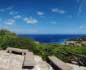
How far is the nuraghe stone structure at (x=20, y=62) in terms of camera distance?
9.26 metres

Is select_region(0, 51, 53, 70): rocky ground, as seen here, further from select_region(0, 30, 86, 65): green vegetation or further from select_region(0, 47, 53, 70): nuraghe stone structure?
select_region(0, 30, 86, 65): green vegetation

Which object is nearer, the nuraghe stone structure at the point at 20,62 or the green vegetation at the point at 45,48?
the nuraghe stone structure at the point at 20,62

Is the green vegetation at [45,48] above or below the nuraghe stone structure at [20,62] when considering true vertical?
above

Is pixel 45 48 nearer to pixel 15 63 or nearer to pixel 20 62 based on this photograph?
pixel 20 62

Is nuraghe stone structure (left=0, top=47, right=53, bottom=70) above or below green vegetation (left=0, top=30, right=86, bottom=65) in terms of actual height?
below

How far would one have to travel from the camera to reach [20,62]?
10.4 metres

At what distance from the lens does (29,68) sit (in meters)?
9.21

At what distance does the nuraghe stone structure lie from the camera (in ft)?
30.4

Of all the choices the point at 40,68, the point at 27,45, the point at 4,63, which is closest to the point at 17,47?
the point at 27,45

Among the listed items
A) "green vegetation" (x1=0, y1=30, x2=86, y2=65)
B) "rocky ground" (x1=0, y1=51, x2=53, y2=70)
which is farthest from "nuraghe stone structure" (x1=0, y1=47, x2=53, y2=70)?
"green vegetation" (x1=0, y1=30, x2=86, y2=65)

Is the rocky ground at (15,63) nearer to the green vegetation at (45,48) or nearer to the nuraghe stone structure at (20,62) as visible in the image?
the nuraghe stone structure at (20,62)

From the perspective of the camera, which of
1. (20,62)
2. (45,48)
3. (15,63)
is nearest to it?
(15,63)

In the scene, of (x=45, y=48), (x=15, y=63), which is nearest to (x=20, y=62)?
(x=15, y=63)

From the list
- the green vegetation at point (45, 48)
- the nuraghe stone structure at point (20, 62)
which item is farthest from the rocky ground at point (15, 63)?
the green vegetation at point (45, 48)
